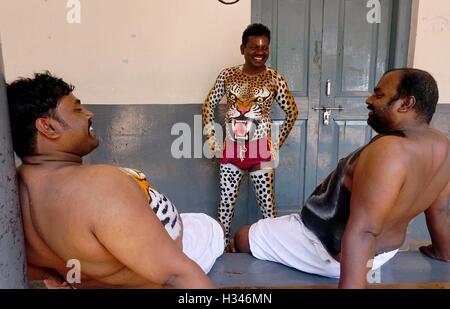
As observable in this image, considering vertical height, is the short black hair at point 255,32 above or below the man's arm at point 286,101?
above

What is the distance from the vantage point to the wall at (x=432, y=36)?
354cm

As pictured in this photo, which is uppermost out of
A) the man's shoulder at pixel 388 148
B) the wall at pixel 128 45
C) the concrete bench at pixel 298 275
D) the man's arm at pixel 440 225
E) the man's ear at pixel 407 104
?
the wall at pixel 128 45

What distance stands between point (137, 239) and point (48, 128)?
502 mm

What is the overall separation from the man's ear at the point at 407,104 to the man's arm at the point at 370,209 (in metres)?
0.21

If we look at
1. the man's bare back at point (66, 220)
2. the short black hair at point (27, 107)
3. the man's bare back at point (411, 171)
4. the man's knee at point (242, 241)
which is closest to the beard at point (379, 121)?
the man's bare back at point (411, 171)

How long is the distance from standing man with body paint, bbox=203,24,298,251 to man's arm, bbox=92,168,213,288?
5.93ft

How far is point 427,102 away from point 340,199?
0.51 meters

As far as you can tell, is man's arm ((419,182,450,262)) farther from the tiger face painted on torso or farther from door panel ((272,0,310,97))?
door panel ((272,0,310,97))

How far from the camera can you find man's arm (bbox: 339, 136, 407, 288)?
53.9 inches

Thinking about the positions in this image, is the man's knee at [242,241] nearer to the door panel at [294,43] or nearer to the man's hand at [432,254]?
the man's hand at [432,254]

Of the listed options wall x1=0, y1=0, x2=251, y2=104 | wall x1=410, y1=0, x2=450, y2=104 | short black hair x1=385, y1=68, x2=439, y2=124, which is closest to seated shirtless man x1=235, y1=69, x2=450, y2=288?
short black hair x1=385, y1=68, x2=439, y2=124

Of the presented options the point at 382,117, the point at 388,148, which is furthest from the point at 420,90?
the point at 388,148
